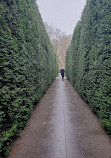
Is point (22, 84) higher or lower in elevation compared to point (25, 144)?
higher

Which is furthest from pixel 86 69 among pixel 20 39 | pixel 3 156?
pixel 3 156

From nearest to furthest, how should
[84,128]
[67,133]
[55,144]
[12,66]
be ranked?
[55,144]
[12,66]
[67,133]
[84,128]

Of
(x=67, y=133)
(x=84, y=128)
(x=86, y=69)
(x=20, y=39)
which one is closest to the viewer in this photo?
(x=67, y=133)

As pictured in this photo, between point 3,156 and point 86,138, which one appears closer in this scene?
point 3,156

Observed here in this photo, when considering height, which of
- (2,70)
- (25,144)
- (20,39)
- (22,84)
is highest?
(20,39)

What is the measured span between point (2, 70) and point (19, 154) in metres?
1.66

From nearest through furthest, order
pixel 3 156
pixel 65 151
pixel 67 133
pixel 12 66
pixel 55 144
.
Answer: pixel 3 156 → pixel 65 151 → pixel 55 144 → pixel 12 66 → pixel 67 133

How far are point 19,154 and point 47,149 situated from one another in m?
0.54

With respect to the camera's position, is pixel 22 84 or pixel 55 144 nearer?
pixel 55 144

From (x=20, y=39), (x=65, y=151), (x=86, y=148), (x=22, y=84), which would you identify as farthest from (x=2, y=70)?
(x=86, y=148)

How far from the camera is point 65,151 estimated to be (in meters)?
2.25

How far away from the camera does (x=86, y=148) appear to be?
2.34 m

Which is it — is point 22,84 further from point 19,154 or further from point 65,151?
point 65,151

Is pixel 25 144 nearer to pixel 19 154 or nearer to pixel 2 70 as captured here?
pixel 19 154
